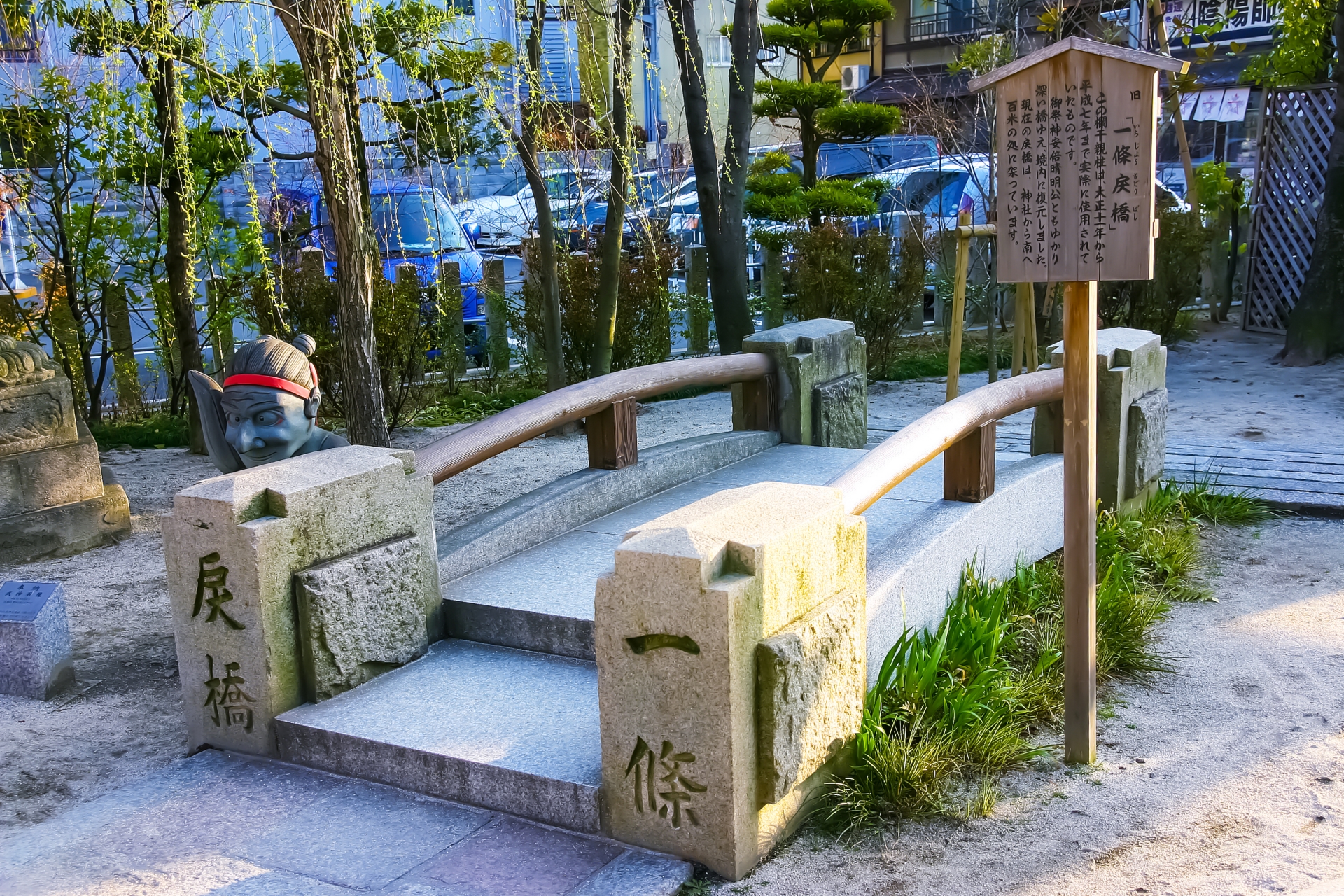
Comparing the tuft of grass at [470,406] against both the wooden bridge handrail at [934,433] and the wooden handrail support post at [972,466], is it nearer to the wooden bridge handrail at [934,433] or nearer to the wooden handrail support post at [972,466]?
the wooden bridge handrail at [934,433]

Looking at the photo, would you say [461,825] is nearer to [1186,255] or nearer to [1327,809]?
[1327,809]

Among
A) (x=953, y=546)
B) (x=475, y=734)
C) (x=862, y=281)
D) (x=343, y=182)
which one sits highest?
(x=343, y=182)

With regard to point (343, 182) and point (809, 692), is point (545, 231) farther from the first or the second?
point (809, 692)

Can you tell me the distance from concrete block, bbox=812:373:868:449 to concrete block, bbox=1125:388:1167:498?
4.87ft

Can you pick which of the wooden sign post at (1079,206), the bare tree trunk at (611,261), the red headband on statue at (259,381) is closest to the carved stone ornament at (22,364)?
the red headband on statue at (259,381)

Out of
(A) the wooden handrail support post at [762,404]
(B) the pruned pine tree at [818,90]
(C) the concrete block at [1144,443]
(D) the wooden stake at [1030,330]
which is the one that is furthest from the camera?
(B) the pruned pine tree at [818,90]

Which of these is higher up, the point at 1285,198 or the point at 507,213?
the point at 507,213

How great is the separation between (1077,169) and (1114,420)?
256 centimetres

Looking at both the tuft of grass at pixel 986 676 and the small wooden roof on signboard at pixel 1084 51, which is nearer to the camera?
the small wooden roof on signboard at pixel 1084 51

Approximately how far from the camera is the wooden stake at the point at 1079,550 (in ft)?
12.2

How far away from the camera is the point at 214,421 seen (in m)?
4.08

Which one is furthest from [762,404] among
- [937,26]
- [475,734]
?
[937,26]

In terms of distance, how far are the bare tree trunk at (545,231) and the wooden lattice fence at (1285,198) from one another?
23.2ft

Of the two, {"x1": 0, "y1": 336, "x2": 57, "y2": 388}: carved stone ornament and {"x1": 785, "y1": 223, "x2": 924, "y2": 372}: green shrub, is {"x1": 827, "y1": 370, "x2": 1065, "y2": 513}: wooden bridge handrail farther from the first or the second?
{"x1": 785, "y1": 223, "x2": 924, "y2": 372}: green shrub
